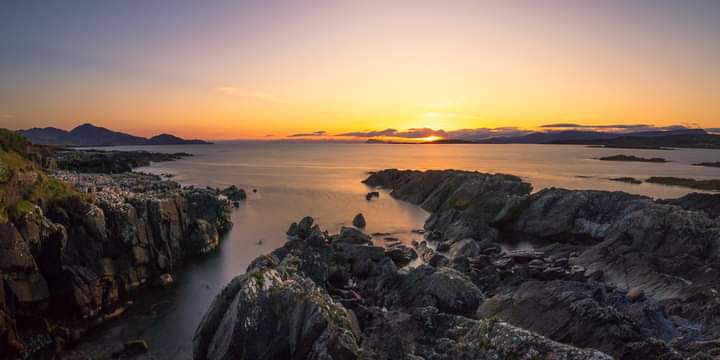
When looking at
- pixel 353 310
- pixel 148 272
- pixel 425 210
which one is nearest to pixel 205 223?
pixel 148 272

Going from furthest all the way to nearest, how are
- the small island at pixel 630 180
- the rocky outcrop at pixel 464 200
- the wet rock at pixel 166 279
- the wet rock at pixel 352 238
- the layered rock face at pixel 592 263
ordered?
the small island at pixel 630 180, the rocky outcrop at pixel 464 200, the wet rock at pixel 352 238, the wet rock at pixel 166 279, the layered rock face at pixel 592 263

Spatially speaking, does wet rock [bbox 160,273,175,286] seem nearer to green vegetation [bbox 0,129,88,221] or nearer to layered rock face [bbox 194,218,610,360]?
green vegetation [bbox 0,129,88,221]

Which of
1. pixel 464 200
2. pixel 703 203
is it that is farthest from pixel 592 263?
pixel 703 203

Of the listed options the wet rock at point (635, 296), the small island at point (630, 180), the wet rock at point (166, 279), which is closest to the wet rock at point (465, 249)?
the wet rock at point (635, 296)

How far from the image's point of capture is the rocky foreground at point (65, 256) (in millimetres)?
25172

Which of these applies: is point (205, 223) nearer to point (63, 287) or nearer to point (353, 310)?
point (63, 287)

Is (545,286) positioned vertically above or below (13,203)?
below

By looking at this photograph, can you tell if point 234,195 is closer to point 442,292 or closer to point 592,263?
point 442,292

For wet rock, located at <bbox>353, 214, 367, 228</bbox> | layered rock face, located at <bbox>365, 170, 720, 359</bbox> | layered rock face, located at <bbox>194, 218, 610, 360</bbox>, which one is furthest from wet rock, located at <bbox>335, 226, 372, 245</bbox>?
layered rock face, located at <bbox>194, 218, 610, 360</bbox>

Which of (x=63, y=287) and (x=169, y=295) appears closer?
(x=63, y=287)

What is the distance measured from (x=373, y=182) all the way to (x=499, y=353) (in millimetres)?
107288

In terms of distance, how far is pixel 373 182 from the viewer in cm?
12056

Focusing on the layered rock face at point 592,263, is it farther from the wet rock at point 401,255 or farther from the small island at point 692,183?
the small island at point 692,183

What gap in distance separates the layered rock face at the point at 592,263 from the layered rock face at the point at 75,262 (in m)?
27.4
